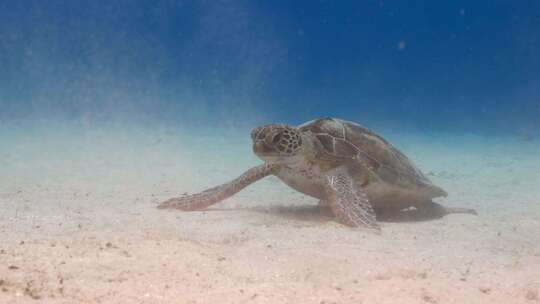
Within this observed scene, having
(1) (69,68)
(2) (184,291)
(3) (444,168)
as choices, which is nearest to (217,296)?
(2) (184,291)

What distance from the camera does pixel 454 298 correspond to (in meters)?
2.51

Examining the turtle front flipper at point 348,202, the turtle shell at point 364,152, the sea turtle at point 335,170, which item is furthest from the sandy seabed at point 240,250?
the turtle shell at point 364,152

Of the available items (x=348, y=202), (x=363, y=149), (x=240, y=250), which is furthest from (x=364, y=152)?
(x=240, y=250)

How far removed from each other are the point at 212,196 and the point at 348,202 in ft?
5.11

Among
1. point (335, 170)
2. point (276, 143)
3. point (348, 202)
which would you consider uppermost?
point (276, 143)

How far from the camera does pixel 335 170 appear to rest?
505 cm

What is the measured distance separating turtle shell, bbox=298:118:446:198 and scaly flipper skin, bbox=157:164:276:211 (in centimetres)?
73

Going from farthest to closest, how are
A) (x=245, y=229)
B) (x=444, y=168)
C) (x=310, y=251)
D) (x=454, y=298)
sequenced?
1. (x=444, y=168)
2. (x=245, y=229)
3. (x=310, y=251)
4. (x=454, y=298)

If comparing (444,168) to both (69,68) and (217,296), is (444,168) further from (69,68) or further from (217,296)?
(69,68)

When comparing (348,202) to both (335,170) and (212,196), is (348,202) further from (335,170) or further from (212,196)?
(212,196)

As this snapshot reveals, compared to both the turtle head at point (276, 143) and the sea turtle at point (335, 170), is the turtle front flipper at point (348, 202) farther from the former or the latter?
the turtle head at point (276, 143)

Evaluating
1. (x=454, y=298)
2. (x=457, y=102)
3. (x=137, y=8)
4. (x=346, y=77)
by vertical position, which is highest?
(x=137, y=8)

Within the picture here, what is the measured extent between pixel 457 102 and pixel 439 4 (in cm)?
5070

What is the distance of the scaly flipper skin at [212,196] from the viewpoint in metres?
5.00
